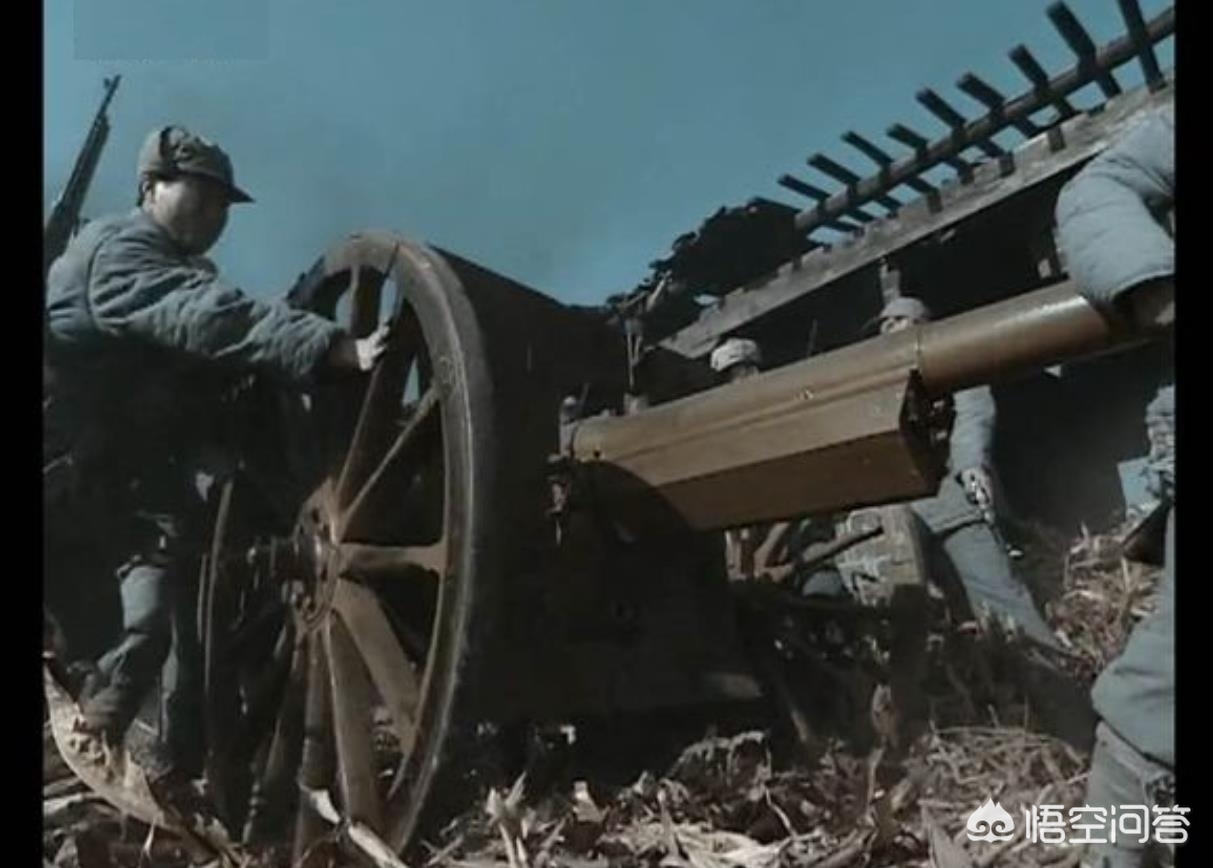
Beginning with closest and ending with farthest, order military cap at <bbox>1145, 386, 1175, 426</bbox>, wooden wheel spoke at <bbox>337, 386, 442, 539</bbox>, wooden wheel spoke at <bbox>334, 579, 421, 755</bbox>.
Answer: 1. military cap at <bbox>1145, 386, 1175, 426</bbox>
2. wooden wheel spoke at <bbox>334, 579, 421, 755</bbox>
3. wooden wheel spoke at <bbox>337, 386, 442, 539</bbox>

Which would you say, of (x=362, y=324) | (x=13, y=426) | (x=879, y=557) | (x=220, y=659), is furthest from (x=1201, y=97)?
(x=220, y=659)

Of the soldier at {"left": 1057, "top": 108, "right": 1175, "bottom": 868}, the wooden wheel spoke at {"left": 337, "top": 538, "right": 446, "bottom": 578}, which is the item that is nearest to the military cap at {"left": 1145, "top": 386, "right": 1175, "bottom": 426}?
the soldier at {"left": 1057, "top": 108, "right": 1175, "bottom": 868}

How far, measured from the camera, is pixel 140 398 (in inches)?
97.0

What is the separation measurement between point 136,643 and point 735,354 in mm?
1198

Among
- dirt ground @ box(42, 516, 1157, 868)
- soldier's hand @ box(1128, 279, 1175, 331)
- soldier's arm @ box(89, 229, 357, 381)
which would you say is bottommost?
dirt ground @ box(42, 516, 1157, 868)

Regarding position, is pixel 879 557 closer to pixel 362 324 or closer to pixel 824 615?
→ pixel 824 615

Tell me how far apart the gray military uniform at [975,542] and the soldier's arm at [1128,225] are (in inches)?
31.6

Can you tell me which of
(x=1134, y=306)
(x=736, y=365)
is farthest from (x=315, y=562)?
(x=1134, y=306)

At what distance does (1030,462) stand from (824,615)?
0.47 m

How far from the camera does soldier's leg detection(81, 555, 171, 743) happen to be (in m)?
2.43

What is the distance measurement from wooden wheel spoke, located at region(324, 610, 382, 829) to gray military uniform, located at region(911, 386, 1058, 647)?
0.96m

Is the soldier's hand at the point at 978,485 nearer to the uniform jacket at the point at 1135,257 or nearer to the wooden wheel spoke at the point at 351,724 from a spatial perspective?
the uniform jacket at the point at 1135,257

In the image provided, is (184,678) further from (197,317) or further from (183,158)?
(183,158)

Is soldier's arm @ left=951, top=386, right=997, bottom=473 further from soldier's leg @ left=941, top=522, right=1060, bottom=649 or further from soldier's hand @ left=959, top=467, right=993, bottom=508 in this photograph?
soldier's leg @ left=941, top=522, right=1060, bottom=649
